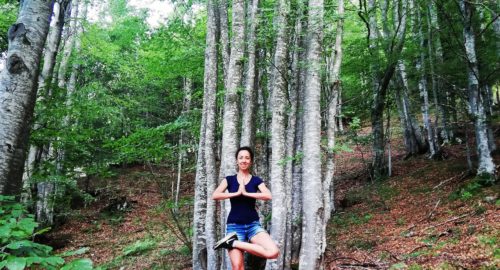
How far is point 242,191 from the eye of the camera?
4.13 m

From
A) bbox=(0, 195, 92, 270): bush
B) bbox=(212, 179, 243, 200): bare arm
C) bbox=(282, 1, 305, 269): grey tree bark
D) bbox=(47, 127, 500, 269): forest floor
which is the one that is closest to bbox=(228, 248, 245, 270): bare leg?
bbox=(212, 179, 243, 200): bare arm

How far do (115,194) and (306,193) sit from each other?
1679cm

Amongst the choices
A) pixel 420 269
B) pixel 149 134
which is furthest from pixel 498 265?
pixel 149 134

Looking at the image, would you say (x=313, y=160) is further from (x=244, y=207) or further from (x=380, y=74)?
(x=380, y=74)

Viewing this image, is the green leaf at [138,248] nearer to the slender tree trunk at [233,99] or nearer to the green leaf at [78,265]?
the slender tree trunk at [233,99]

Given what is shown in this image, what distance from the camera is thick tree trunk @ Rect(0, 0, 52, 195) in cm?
317

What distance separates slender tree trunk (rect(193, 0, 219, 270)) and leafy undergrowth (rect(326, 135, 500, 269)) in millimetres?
2328

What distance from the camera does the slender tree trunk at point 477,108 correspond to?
388 inches

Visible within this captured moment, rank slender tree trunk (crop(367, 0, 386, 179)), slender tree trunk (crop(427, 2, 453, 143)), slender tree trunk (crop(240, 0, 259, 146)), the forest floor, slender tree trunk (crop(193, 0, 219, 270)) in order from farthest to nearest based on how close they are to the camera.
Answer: slender tree trunk (crop(367, 0, 386, 179)) < slender tree trunk (crop(427, 2, 453, 143)) < slender tree trunk (crop(193, 0, 219, 270)) < slender tree trunk (crop(240, 0, 259, 146)) < the forest floor

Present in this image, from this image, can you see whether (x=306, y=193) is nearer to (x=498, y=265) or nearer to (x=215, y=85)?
(x=498, y=265)

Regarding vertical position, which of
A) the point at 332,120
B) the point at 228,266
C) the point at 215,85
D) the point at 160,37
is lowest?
the point at 228,266

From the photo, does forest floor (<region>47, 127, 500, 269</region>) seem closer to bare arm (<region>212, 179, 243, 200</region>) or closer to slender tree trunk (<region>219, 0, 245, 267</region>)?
slender tree trunk (<region>219, 0, 245, 267</region>)

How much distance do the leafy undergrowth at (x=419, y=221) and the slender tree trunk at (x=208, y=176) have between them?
2.33 metres

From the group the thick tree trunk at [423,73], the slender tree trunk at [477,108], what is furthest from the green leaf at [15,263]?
the thick tree trunk at [423,73]
